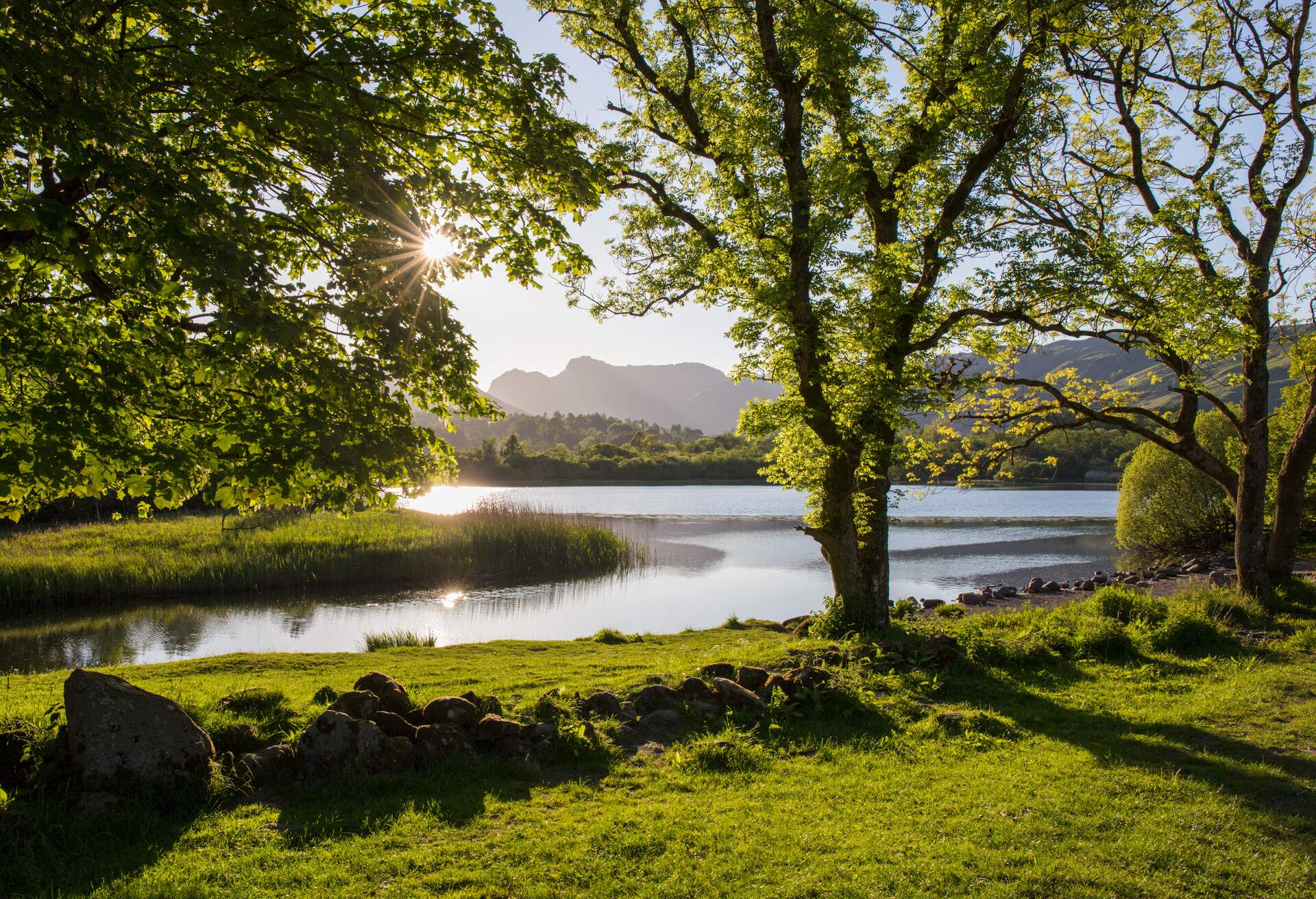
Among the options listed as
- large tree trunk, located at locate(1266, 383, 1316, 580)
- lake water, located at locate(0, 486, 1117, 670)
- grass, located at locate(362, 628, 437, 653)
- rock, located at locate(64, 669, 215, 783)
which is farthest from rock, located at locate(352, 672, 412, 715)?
large tree trunk, located at locate(1266, 383, 1316, 580)

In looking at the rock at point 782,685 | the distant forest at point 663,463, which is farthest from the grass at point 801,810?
the distant forest at point 663,463

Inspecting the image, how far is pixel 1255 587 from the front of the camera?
12.6 metres

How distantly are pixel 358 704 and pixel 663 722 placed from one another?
2708mm

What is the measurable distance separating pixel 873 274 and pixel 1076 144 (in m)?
7.40

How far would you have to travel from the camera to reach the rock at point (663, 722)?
273 inches

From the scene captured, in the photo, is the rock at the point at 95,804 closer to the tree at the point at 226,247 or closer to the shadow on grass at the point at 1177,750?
the tree at the point at 226,247

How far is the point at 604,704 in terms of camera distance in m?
7.11

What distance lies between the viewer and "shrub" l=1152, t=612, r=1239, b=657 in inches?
401

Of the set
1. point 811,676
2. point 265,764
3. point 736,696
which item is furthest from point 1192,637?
point 265,764

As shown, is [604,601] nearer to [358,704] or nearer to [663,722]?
[663,722]

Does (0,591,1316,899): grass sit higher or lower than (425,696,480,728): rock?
lower

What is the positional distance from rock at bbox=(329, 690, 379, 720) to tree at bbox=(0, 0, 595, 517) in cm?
163

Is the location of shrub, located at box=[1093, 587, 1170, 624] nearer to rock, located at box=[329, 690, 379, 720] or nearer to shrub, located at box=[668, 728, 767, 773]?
shrub, located at box=[668, 728, 767, 773]

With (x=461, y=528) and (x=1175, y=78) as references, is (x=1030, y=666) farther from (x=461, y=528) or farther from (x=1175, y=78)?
(x=461, y=528)
